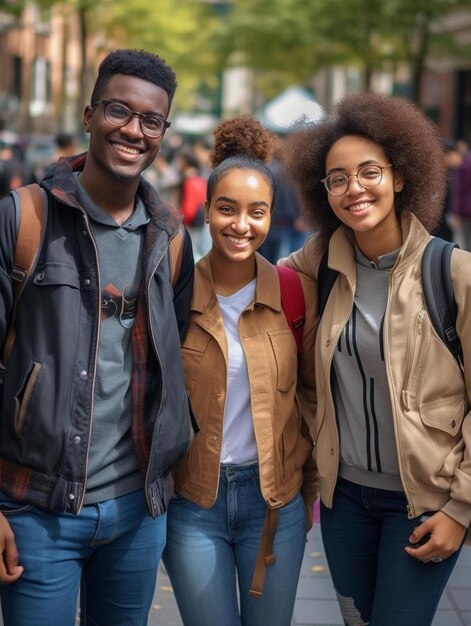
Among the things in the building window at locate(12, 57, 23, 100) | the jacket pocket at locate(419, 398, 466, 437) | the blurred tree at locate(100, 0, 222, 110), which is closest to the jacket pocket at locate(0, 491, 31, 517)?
the jacket pocket at locate(419, 398, 466, 437)

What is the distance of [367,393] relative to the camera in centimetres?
311

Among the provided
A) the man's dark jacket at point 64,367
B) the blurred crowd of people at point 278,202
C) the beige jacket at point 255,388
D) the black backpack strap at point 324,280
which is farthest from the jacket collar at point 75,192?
the blurred crowd of people at point 278,202

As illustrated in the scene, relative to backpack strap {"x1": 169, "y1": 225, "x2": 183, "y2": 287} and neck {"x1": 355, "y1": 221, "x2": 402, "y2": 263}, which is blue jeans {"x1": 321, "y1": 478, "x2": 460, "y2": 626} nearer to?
neck {"x1": 355, "y1": 221, "x2": 402, "y2": 263}

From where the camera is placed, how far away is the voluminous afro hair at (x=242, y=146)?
3.31m

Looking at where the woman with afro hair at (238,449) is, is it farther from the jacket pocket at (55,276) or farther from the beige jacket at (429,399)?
the jacket pocket at (55,276)

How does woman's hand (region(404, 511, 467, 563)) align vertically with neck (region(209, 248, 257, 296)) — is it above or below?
below

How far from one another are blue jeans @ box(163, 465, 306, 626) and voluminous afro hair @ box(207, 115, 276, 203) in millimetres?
1018

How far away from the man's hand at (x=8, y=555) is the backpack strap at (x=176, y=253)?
94 cm

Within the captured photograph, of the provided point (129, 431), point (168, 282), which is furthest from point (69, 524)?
point (168, 282)

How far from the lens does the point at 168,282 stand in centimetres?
296

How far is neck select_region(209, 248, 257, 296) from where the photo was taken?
3320 mm

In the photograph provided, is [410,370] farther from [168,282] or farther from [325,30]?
[325,30]

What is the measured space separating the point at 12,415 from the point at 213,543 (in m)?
0.87

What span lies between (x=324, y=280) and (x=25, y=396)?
121cm
